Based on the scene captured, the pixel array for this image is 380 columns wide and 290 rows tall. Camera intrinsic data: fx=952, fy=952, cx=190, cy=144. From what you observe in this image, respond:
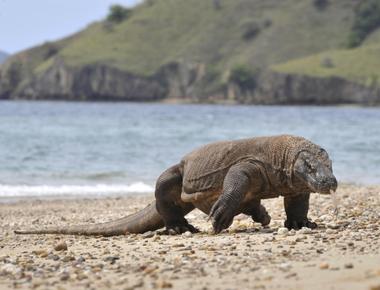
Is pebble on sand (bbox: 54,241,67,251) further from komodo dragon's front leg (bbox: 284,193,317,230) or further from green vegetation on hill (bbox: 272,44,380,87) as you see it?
green vegetation on hill (bbox: 272,44,380,87)

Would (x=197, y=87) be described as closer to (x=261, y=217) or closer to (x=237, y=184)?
(x=261, y=217)

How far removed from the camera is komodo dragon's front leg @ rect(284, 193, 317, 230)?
40.5 ft

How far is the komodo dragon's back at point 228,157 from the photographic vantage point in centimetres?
1198

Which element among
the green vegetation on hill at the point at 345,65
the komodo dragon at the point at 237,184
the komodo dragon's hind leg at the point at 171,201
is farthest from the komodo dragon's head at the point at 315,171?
the green vegetation on hill at the point at 345,65

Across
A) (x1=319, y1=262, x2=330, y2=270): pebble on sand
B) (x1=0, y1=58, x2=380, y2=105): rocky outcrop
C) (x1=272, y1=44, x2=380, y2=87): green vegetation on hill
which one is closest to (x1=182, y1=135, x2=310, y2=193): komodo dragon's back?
(x1=319, y1=262, x2=330, y2=270): pebble on sand

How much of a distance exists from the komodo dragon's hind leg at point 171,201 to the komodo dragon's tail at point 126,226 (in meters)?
0.25

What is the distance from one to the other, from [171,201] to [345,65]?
165255 millimetres

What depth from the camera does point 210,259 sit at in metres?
9.38

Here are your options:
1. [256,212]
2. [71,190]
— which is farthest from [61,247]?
[71,190]

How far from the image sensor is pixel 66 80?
19925 cm

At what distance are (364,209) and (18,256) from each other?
21.6 ft

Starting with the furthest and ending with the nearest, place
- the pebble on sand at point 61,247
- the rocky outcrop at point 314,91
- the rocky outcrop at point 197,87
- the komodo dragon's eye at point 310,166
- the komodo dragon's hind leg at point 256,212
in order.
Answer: the rocky outcrop at point 197,87 → the rocky outcrop at point 314,91 → the komodo dragon's hind leg at point 256,212 → the komodo dragon's eye at point 310,166 → the pebble on sand at point 61,247

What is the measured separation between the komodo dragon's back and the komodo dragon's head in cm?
18

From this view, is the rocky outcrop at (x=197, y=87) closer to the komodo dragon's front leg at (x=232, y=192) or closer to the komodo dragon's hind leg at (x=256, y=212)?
the komodo dragon's hind leg at (x=256, y=212)
